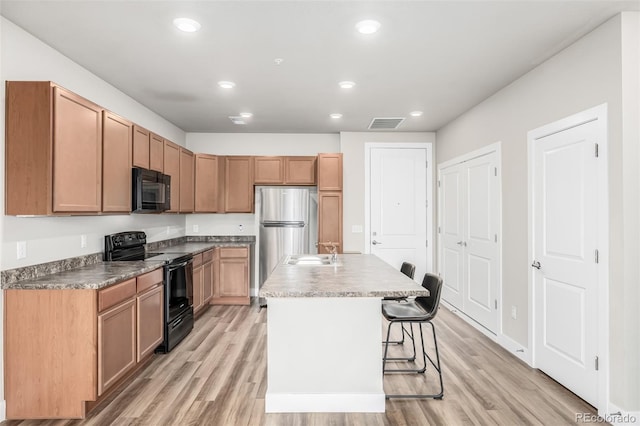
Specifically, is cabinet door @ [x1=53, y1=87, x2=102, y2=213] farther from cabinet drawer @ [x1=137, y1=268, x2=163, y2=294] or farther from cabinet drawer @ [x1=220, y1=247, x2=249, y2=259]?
cabinet drawer @ [x1=220, y1=247, x2=249, y2=259]

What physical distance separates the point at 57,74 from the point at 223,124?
2528 millimetres

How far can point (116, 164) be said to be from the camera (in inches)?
125

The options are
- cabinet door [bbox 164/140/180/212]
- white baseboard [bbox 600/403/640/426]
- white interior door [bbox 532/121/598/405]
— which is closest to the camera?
white baseboard [bbox 600/403/640/426]

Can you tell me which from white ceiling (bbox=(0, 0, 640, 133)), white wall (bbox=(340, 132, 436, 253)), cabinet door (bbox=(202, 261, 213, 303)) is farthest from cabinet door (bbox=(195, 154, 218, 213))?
A: white wall (bbox=(340, 132, 436, 253))

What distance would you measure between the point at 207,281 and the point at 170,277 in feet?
4.44

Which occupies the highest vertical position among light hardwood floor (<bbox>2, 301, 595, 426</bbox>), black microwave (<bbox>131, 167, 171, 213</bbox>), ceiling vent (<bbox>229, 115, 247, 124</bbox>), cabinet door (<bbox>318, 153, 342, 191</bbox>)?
ceiling vent (<bbox>229, 115, 247, 124</bbox>)

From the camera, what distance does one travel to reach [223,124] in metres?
5.34

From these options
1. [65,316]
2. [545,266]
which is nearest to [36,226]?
[65,316]

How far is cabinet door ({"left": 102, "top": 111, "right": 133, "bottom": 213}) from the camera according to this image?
9.88ft

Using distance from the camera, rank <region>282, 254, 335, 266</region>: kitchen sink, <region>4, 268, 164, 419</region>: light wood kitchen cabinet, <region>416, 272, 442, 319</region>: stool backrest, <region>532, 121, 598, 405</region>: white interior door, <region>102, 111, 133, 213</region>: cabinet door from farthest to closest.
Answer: <region>282, 254, 335, 266</region>: kitchen sink < <region>102, 111, 133, 213</region>: cabinet door < <region>416, 272, 442, 319</region>: stool backrest < <region>532, 121, 598, 405</region>: white interior door < <region>4, 268, 164, 419</region>: light wood kitchen cabinet

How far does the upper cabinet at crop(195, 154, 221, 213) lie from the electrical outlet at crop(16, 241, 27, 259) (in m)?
2.80

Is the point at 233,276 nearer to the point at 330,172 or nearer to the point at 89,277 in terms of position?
the point at 330,172

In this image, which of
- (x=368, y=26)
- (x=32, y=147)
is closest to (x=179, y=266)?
(x=32, y=147)

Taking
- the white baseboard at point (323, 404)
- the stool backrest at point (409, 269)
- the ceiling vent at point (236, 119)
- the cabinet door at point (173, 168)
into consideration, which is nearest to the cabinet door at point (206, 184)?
the cabinet door at point (173, 168)
